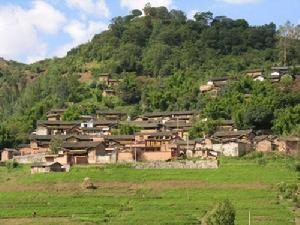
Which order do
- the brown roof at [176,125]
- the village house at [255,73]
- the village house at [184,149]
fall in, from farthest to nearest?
1. the village house at [255,73]
2. the brown roof at [176,125]
3. the village house at [184,149]

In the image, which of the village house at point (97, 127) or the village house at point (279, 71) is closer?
the village house at point (97, 127)

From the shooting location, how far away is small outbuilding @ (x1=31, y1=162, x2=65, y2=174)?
53.1 m

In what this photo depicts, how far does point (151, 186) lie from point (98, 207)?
18.2 feet

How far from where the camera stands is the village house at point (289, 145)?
55.8 m

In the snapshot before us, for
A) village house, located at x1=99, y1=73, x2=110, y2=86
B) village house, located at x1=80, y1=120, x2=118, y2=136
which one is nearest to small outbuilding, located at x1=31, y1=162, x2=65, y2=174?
village house, located at x1=80, y1=120, x2=118, y2=136

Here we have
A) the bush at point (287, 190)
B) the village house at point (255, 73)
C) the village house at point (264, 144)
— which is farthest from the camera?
the village house at point (255, 73)

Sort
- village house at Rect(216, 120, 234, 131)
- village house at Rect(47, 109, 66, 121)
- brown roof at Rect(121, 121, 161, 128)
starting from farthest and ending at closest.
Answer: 1. village house at Rect(47, 109, 66, 121)
2. brown roof at Rect(121, 121, 161, 128)
3. village house at Rect(216, 120, 234, 131)

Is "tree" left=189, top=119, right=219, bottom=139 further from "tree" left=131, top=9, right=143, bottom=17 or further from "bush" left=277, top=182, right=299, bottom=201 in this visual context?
"tree" left=131, top=9, right=143, bottom=17

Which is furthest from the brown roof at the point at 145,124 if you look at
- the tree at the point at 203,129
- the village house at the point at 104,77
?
the village house at the point at 104,77

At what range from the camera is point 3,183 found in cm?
5072

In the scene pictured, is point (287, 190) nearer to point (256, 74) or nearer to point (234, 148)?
point (234, 148)

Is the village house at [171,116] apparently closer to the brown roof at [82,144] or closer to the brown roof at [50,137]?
the brown roof at [50,137]

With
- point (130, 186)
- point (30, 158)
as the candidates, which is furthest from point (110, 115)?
point (130, 186)

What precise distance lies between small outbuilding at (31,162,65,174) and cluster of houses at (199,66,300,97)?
27.9 metres
